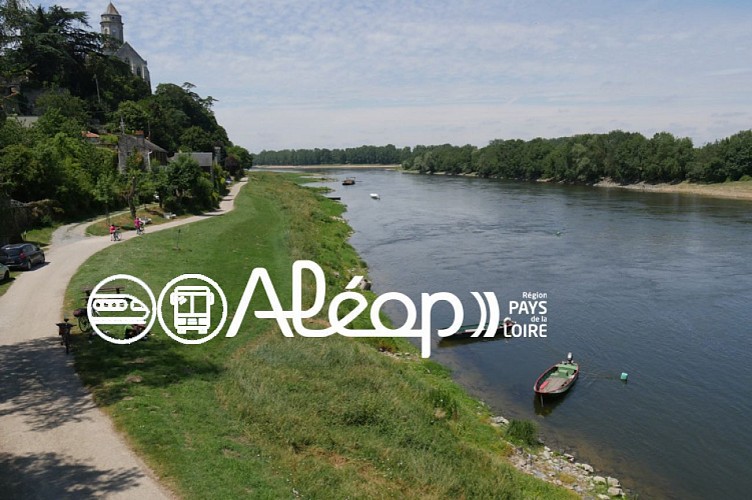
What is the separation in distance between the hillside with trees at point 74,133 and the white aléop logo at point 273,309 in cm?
781

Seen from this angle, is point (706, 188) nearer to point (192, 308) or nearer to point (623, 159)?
point (623, 159)

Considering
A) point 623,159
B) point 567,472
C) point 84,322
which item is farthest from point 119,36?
point 567,472

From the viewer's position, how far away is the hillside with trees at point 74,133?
31.4 meters

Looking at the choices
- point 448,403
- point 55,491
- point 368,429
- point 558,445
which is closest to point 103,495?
point 55,491

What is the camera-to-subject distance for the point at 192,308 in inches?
955

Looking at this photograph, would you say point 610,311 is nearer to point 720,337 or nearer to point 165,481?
point 720,337

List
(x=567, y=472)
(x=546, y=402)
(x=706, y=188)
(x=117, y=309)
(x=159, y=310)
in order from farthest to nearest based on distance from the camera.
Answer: (x=706, y=188) < (x=159, y=310) < (x=546, y=402) < (x=117, y=309) < (x=567, y=472)

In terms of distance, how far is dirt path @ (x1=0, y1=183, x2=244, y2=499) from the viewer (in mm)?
10852

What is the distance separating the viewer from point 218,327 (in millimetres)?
22578

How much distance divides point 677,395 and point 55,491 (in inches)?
866

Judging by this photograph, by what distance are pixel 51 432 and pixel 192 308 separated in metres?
11.7

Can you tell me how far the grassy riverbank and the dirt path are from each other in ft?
1.44

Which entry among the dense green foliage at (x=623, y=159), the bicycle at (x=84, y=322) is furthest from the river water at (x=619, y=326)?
the dense green foliage at (x=623, y=159)

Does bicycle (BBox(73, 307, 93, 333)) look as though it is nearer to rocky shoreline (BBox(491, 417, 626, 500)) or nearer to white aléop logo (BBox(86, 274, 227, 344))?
white aléop logo (BBox(86, 274, 227, 344))
